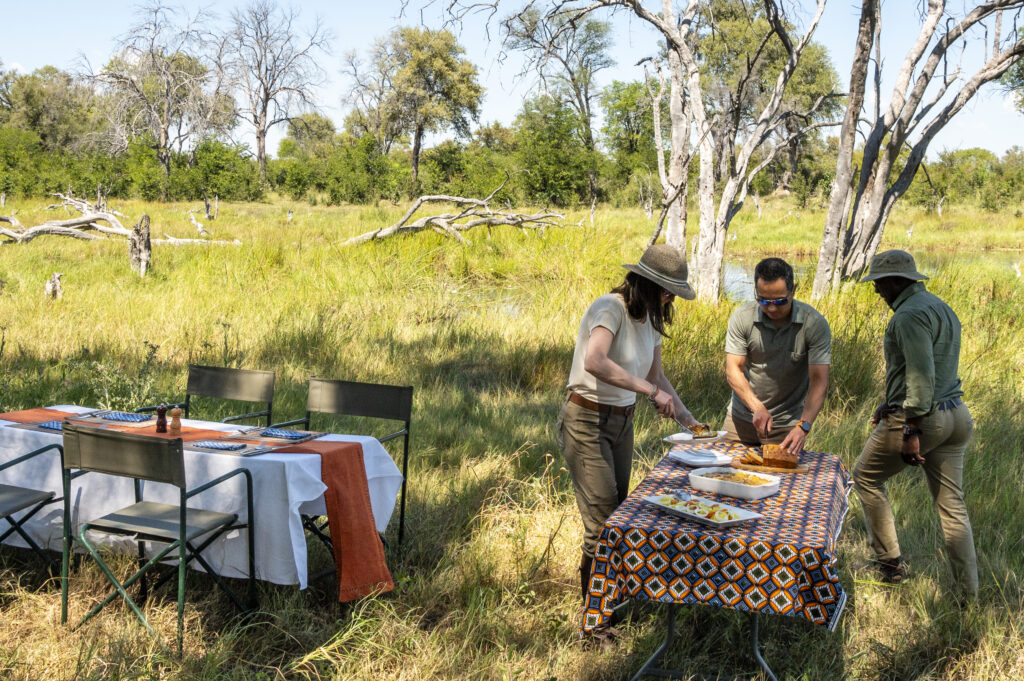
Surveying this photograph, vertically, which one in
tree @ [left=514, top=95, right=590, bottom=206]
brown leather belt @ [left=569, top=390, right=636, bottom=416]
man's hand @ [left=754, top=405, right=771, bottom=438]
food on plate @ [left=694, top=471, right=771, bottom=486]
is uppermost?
tree @ [left=514, top=95, right=590, bottom=206]

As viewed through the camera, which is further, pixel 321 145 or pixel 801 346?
pixel 321 145

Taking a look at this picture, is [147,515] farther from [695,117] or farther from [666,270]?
[695,117]

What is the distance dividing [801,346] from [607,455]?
1259mm

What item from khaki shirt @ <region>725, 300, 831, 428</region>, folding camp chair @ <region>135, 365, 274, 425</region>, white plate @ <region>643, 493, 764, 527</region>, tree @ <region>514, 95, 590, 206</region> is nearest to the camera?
white plate @ <region>643, 493, 764, 527</region>

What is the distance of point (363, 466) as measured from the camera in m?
3.94

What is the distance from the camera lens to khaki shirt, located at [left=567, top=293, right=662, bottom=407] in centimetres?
352

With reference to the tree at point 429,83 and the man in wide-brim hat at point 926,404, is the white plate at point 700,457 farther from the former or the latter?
the tree at point 429,83

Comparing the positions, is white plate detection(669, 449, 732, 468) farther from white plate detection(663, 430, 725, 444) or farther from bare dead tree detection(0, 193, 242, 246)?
bare dead tree detection(0, 193, 242, 246)

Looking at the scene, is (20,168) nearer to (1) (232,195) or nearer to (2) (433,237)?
(1) (232,195)

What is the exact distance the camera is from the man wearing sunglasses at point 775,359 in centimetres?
410

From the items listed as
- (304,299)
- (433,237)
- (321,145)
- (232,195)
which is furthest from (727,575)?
(321,145)

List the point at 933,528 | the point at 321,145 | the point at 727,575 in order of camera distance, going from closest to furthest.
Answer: the point at 727,575
the point at 933,528
the point at 321,145

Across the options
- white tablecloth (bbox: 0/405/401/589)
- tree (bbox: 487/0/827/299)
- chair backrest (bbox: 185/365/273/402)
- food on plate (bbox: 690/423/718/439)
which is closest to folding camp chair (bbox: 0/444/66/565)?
white tablecloth (bbox: 0/405/401/589)

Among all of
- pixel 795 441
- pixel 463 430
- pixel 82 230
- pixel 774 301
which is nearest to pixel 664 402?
pixel 795 441
